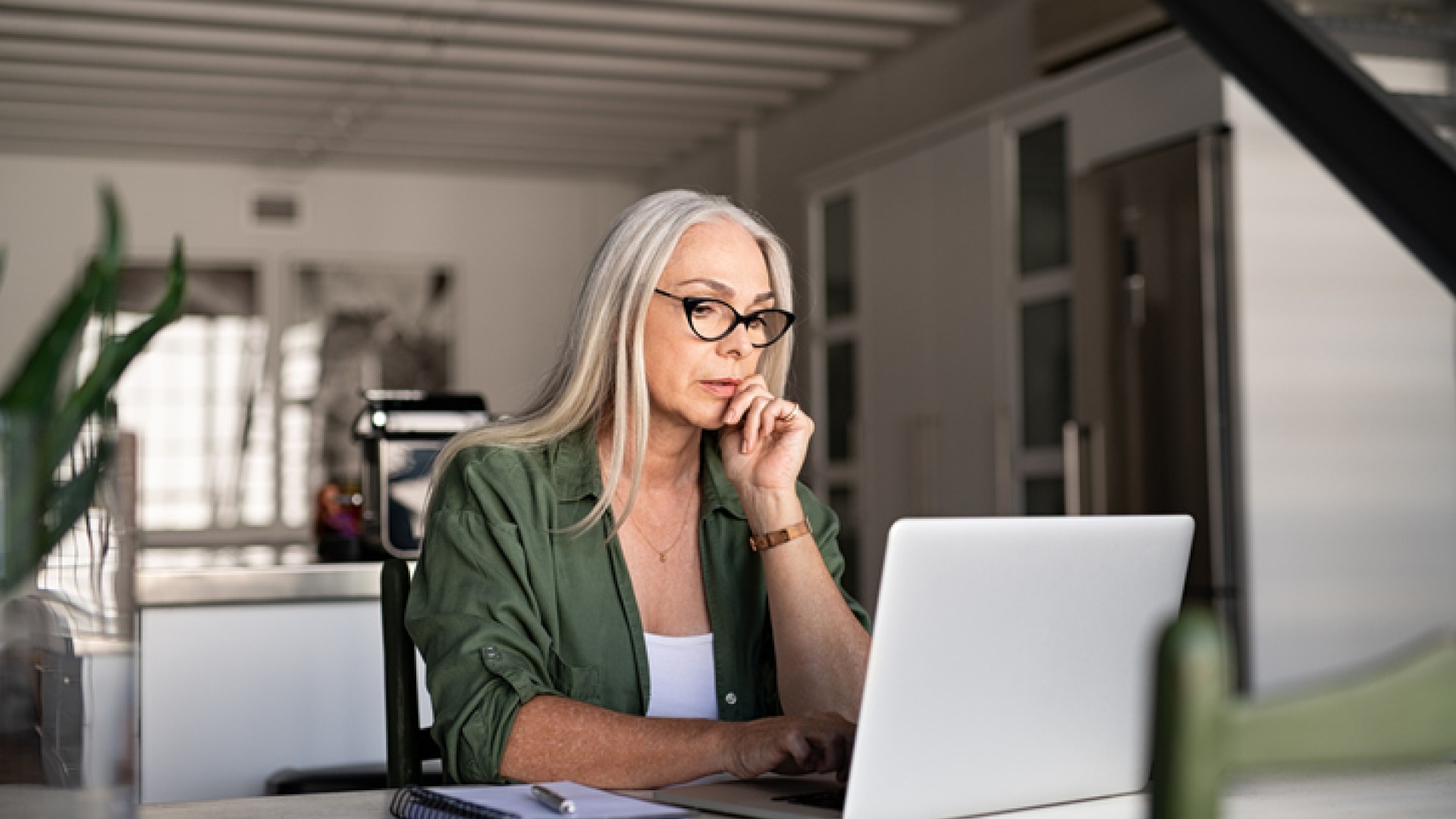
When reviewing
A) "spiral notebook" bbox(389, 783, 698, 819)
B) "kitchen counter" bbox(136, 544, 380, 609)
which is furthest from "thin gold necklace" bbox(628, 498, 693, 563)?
"kitchen counter" bbox(136, 544, 380, 609)

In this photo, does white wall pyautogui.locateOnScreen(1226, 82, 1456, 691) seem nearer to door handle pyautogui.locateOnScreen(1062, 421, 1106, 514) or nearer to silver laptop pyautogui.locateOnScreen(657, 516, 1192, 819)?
door handle pyautogui.locateOnScreen(1062, 421, 1106, 514)

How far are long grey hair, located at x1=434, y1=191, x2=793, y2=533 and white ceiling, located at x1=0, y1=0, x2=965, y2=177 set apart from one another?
4.33 metres

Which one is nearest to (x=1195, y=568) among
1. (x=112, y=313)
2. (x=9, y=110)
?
(x=112, y=313)

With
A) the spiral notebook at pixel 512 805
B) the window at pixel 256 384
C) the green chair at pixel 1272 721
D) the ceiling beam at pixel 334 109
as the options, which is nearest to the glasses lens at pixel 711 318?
the spiral notebook at pixel 512 805

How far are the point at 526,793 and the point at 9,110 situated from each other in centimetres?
744

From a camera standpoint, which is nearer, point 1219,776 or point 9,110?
point 1219,776

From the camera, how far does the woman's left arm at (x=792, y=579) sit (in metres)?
1.77

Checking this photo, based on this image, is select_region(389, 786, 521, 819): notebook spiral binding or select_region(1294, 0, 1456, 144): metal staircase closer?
select_region(389, 786, 521, 819): notebook spiral binding

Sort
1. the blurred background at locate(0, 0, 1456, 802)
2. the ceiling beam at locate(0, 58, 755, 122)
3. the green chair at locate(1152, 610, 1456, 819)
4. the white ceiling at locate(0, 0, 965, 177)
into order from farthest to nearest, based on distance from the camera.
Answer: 1. the ceiling beam at locate(0, 58, 755, 122)
2. the white ceiling at locate(0, 0, 965, 177)
3. the blurred background at locate(0, 0, 1456, 802)
4. the green chair at locate(1152, 610, 1456, 819)

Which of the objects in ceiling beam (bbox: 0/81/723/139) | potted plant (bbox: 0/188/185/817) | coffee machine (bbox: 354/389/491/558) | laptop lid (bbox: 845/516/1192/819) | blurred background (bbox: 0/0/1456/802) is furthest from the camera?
ceiling beam (bbox: 0/81/723/139)

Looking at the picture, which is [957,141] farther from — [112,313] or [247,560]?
[112,313]

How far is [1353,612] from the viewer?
3.70 metres

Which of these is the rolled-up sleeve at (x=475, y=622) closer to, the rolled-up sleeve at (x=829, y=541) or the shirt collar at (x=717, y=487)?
the shirt collar at (x=717, y=487)

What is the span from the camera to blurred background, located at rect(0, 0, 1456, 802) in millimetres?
3645
